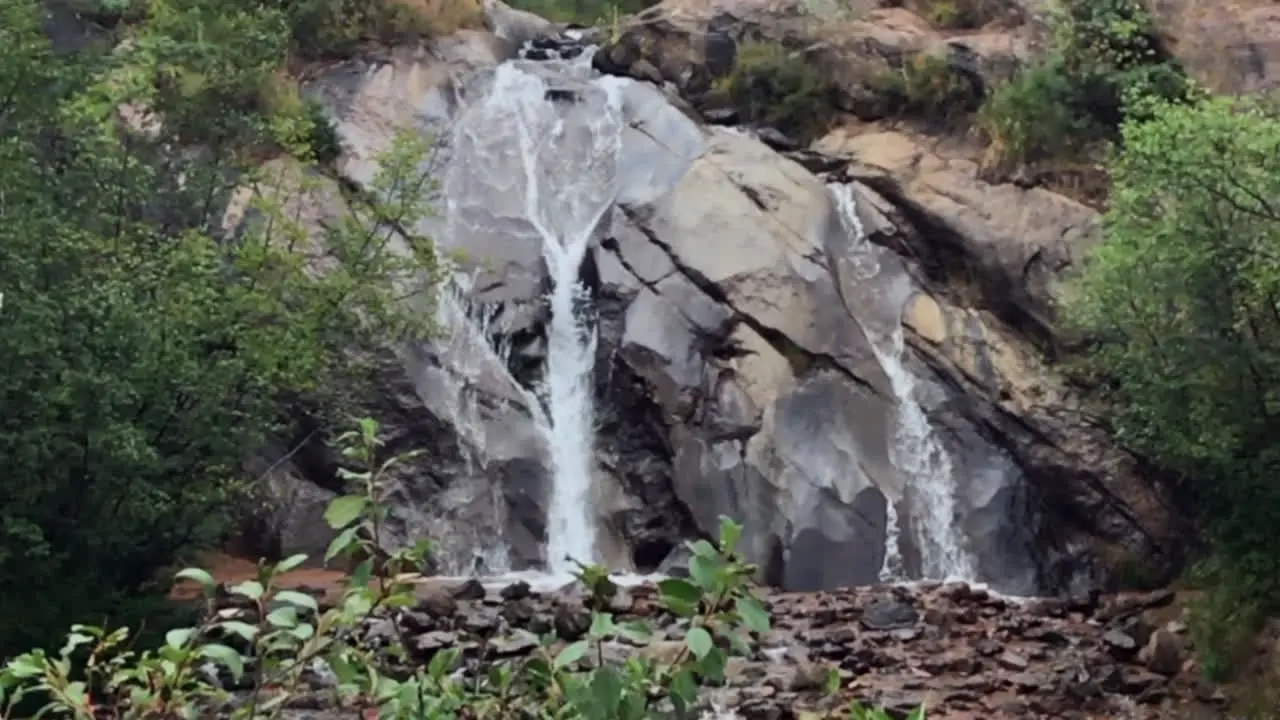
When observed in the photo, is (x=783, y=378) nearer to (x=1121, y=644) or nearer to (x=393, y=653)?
(x=1121, y=644)

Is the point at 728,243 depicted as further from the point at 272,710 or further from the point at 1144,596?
the point at 272,710

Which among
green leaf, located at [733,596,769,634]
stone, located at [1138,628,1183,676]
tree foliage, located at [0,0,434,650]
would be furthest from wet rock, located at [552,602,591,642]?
green leaf, located at [733,596,769,634]

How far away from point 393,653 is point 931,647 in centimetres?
1068

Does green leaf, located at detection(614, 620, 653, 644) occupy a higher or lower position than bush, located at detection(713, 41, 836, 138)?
higher

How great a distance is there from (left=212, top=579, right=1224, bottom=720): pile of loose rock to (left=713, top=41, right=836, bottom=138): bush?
8602 millimetres

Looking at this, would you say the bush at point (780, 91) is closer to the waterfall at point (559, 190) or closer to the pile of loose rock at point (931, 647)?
the waterfall at point (559, 190)

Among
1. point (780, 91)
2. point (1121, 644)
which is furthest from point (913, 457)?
point (780, 91)

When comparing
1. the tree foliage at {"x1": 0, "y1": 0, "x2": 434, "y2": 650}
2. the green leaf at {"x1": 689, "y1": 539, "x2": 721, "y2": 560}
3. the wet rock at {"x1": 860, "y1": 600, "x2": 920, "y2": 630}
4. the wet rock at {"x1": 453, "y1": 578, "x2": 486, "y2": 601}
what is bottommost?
the wet rock at {"x1": 453, "y1": 578, "x2": 486, "y2": 601}

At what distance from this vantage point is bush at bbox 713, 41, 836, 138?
20.1 m

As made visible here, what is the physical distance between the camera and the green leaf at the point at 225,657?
6.77 ft

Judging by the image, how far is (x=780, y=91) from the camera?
20.2m

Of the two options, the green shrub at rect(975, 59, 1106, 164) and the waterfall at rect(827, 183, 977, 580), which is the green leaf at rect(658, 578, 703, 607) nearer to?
the waterfall at rect(827, 183, 977, 580)

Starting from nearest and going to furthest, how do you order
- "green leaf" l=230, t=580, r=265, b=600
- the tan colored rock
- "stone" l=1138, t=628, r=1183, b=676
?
"green leaf" l=230, t=580, r=265, b=600
"stone" l=1138, t=628, r=1183, b=676
the tan colored rock

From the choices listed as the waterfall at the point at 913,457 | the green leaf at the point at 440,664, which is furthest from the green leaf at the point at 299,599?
the waterfall at the point at 913,457
